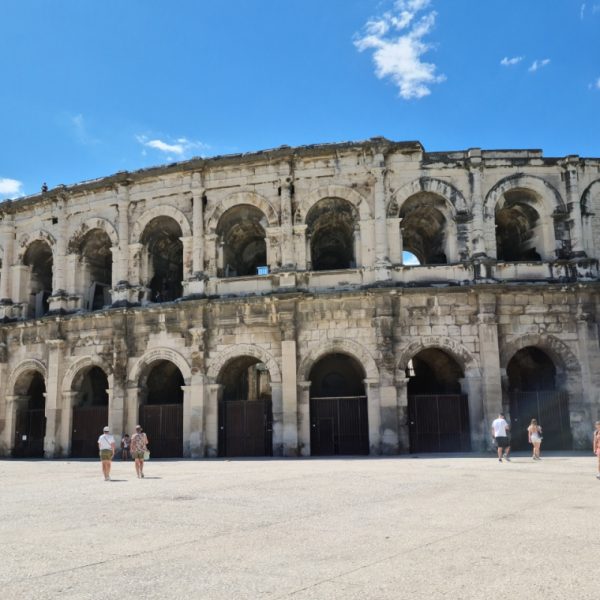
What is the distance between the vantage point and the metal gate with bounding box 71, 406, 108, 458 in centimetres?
2055

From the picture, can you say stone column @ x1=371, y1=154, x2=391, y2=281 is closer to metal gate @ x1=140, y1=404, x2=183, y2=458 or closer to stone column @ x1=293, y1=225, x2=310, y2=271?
stone column @ x1=293, y1=225, x2=310, y2=271

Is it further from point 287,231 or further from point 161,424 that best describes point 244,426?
point 287,231

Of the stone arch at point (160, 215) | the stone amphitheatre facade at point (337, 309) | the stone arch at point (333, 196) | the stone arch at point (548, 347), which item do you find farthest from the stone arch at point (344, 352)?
the stone arch at point (160, 215)

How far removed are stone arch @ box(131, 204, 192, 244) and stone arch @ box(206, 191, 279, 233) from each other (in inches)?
31.9

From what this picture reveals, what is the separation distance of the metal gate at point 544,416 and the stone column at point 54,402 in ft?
47.7

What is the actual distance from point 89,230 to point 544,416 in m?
16.1

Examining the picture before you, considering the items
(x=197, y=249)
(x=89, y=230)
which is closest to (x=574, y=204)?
(x=197, y=249)

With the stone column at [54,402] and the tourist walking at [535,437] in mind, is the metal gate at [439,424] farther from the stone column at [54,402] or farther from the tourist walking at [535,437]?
the stone column at [54,402]

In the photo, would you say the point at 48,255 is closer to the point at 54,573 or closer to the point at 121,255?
the point at 121,255

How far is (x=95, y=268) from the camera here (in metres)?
22.8

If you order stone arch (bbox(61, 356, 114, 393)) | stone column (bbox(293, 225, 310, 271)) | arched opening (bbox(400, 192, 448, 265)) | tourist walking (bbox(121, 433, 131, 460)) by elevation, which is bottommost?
tourist walking (bbox(121, 433, 131, 460))

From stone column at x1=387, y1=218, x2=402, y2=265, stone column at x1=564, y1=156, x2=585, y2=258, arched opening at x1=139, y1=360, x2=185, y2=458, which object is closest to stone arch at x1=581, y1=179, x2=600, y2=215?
stone column at x1=564, y1=156, x2=585, y2=258

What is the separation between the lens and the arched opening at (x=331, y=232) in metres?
19.6

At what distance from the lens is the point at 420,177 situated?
62.4ft
